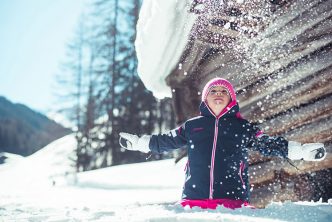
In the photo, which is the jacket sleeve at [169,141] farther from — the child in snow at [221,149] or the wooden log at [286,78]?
the wooden log at [286,78]

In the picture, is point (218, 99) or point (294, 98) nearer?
point (218, 99)

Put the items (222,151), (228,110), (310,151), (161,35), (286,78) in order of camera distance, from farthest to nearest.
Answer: (161,35), (286,78), (228,110), (222,151), (310,151)

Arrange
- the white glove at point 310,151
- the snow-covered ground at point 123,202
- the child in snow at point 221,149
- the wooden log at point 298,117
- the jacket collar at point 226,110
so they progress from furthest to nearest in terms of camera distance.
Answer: the wooden log at point 298,117 < the jacket collar at point 226,110 < the child in snow at point 221,149 < the white glove at point 310,151 < the snow-covered ground at point 123,202

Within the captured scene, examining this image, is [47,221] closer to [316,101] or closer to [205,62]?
[316,101]

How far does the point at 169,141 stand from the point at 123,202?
12.2 feet

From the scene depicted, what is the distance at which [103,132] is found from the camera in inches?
915

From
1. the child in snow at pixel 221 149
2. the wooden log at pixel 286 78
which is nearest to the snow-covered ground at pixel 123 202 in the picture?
the child in snow at pixel 221 149


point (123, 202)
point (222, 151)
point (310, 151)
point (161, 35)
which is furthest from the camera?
point (123, 202)

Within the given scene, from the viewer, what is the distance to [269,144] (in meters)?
3.11

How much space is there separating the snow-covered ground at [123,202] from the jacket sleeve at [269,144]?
0.46 metres

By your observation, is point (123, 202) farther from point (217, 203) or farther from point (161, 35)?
point (217, 203)

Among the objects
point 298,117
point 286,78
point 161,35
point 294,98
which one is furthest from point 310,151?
point 161,35

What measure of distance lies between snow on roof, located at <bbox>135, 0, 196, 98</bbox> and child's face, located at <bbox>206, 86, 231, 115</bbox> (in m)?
1.51

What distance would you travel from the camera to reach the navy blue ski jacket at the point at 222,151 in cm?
306
